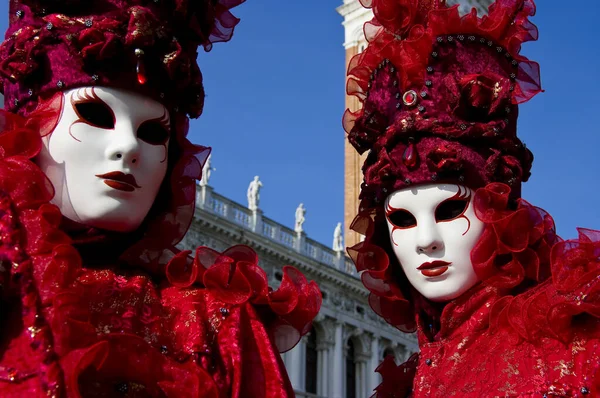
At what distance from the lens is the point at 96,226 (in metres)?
1.73

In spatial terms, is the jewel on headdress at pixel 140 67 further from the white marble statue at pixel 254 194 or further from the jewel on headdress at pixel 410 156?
the white marble statue at pixel 254 194

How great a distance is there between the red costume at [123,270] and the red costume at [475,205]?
50 centimetres

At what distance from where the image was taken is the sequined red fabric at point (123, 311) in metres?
1.46

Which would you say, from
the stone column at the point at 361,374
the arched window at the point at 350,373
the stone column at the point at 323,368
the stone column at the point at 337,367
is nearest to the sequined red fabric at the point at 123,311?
the stone column at the point at 323,368

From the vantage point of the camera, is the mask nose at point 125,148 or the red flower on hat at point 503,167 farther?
the red flower on hat at point 503,167

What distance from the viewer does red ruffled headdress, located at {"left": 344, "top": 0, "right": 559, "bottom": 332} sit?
2.12 metres

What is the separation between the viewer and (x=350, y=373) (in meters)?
13.1

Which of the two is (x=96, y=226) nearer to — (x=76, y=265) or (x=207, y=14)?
(x=76, y=265)

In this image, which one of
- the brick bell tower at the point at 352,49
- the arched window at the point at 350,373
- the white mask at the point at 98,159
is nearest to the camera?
the white mask at the point at 98,159

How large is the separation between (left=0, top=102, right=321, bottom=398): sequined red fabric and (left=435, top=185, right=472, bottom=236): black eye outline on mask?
0.49 m

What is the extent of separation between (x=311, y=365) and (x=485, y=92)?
412 inches

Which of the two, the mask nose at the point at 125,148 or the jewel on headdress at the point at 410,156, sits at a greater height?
the jewel on headdress at the point at 410,156

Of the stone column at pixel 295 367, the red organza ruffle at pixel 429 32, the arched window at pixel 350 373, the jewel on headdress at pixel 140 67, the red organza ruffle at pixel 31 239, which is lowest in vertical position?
the red organza ruffle at pixel 31 239

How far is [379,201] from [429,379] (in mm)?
564
